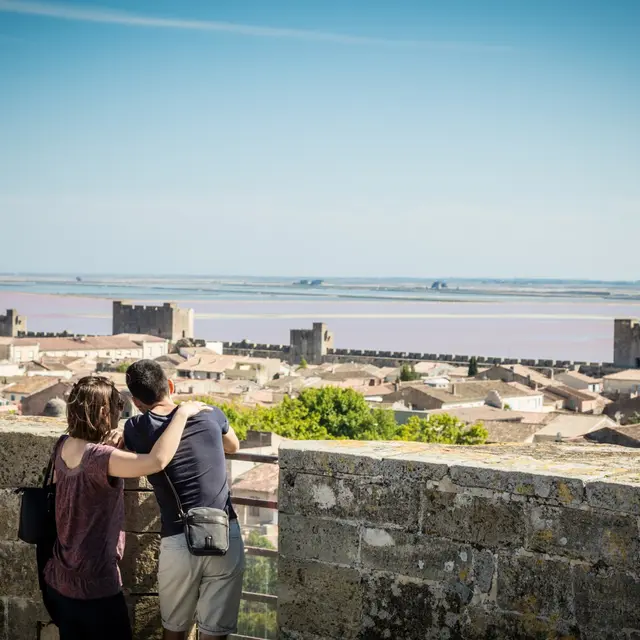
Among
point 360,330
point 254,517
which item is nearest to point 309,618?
point 254,517

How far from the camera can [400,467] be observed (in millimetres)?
3379

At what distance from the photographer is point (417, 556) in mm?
3359

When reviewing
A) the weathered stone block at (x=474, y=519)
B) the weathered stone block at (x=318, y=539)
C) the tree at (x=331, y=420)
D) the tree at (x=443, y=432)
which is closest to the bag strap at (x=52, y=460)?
the weathered stone block at (x=318, y=539)

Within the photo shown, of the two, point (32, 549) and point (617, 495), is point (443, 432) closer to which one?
point (32, 549)

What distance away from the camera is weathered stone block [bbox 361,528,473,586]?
10.8ft

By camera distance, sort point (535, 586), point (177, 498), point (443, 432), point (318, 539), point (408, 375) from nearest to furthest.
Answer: point (535, 586) < point (177, 498) < point (318, 539) < point (443, 432) < point (408, 375)

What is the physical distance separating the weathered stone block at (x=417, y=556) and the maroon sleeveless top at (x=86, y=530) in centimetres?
79

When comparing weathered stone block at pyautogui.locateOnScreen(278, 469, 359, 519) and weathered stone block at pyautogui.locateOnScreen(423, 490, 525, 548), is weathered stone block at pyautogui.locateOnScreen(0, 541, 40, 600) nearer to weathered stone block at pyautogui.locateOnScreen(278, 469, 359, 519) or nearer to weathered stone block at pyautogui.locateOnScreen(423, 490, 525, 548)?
weathered stone block at pyautogui.locateOnScreen(278, 469, 359, 519)

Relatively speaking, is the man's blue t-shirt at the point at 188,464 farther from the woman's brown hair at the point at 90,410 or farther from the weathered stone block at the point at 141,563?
the weathered stone block at the point at 141,563

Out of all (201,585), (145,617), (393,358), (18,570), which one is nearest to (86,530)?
(201,585)

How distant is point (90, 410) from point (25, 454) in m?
0.70

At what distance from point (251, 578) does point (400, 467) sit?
2.78ft

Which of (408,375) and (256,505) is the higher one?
(256,505)

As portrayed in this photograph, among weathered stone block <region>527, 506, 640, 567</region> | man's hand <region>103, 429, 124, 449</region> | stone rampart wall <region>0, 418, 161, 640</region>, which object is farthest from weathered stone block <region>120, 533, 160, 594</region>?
weathered stone block <region>527, 506, 640, 567</region>
